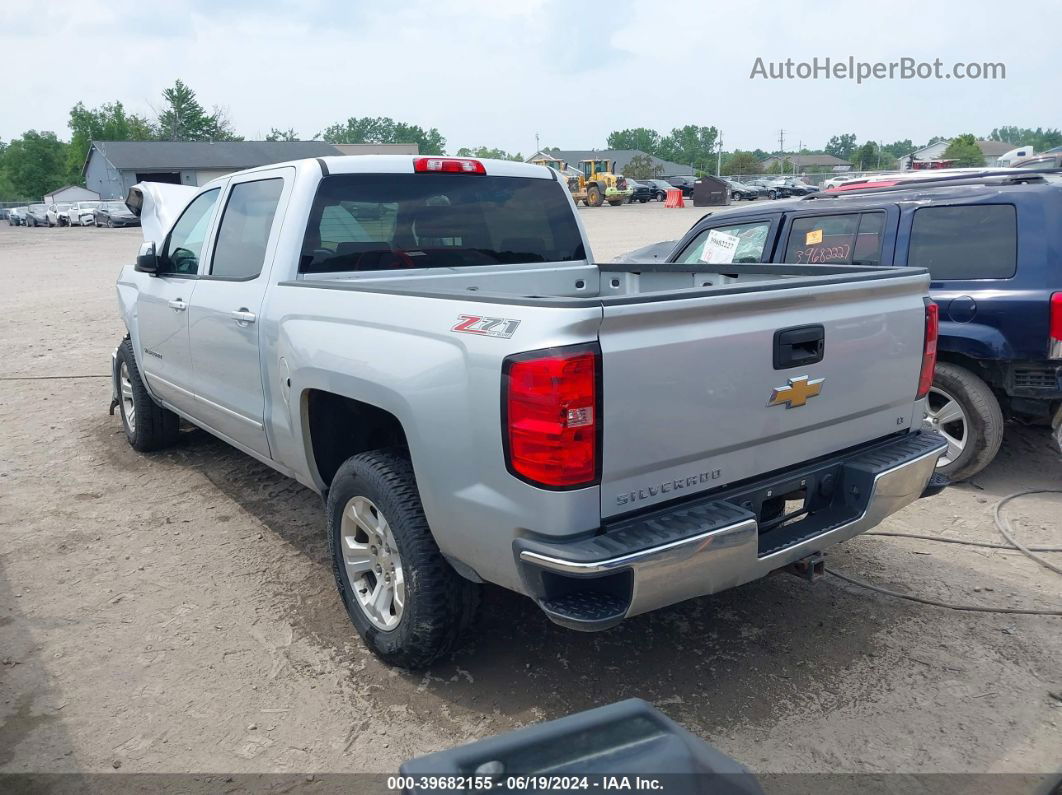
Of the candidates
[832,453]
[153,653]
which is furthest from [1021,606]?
[153,653]

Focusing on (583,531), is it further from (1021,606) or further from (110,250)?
(110,250)

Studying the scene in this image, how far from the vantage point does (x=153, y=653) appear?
12.1ft

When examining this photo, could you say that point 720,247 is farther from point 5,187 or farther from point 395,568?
point 5,187

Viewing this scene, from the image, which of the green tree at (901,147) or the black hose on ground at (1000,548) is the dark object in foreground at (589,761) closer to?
the black hose on ground at (1000,548)

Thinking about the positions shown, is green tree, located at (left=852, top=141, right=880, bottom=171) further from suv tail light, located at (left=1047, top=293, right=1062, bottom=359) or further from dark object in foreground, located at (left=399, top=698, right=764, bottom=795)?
dark object in foreground, located at (left=399, top=698, right=764, bottom=795)

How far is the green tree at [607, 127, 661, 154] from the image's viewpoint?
6171 inches

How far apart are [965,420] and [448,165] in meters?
3.48

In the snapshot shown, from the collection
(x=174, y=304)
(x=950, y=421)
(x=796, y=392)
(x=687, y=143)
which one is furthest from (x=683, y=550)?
(x=687, y=143)

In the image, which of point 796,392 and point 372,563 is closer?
point 796,392

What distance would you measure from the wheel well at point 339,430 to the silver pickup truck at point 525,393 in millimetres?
10

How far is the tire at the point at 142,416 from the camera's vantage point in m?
6.24

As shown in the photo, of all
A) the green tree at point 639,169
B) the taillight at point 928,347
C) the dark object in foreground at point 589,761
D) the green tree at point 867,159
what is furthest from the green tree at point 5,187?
the dark object in foreground at point 589,761

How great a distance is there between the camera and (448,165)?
4484 mm

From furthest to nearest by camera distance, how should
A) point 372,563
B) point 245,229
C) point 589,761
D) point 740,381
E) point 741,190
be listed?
point 741,190
point 245,229
point 372,563
point 740,381
point 589,761
